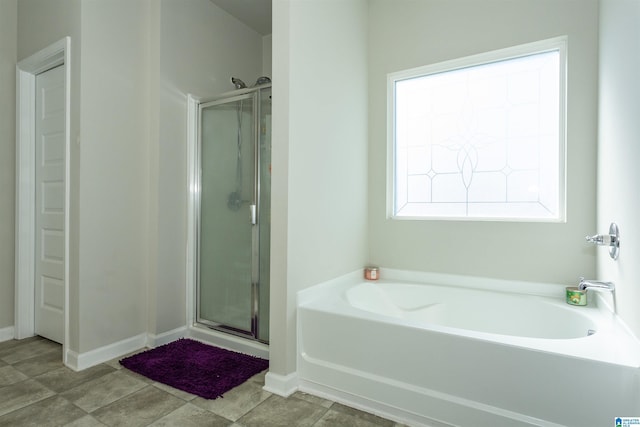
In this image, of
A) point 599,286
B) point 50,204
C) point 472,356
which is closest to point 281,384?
point 472,356

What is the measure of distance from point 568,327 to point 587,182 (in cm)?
84

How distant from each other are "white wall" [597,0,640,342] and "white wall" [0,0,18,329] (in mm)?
3848

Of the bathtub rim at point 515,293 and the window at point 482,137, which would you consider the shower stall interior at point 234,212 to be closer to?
the bathtub rim at point 515,293

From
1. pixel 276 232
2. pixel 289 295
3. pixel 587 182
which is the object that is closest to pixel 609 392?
pixel 587 182

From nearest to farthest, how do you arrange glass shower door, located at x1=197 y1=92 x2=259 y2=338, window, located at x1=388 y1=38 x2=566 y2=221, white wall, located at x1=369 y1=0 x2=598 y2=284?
white wall, located at x1=369 y1=0 x2=598 y2=284
window, located at x1=388 y1=38 x2=566 y2=221
glass shower door, located at x1=197 y1=92 x2=259 y2=338

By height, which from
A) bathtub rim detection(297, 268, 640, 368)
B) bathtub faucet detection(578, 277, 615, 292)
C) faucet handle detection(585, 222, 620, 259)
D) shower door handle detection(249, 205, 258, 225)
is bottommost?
bathtub rim detection(297, 268, 640, 368)

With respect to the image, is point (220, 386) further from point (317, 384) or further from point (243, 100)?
point (243, 100)

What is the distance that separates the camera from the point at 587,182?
212 cm

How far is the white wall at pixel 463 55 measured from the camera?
2123 mm

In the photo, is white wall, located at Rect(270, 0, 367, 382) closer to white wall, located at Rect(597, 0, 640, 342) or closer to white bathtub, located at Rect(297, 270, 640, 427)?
white bathtub, located at Rect(297, 270, 640, 427)

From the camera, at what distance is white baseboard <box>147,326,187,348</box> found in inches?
103

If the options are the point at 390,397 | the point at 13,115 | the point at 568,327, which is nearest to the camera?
the point at 390,397

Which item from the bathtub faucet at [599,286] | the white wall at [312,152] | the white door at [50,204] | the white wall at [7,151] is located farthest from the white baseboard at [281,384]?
the white wall at [7,151]

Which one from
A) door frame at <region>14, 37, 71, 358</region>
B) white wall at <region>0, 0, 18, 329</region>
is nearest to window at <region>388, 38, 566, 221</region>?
door frame at <region>14, 37, 71, 358</region>
